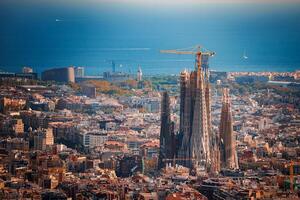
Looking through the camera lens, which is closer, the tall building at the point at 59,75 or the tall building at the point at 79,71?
the tall building at the point at 59,75

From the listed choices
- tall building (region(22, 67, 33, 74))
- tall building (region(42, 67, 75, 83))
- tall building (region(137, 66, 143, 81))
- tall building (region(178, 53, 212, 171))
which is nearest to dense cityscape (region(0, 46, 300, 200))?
tall building (region(178, 53, 212, 171))

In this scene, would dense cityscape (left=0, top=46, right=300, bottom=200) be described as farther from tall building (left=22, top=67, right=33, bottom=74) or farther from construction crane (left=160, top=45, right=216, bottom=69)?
tall building (left=22, top=67, right=33, bottom=74)

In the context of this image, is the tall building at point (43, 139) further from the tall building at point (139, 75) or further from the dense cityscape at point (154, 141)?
the tall building at point (139, 75)

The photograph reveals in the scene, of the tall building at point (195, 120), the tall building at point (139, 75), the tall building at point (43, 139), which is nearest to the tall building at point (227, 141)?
the tall building at point (195, 120)

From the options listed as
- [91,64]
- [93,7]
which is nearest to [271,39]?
[91,64]

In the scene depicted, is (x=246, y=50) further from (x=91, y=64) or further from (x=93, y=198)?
(x=93, y=198)

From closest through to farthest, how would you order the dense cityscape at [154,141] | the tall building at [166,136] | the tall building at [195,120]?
1. the dense cityscape at [154,141]
2. the tall building at [195,120]
3. the tall building at [166,136]
